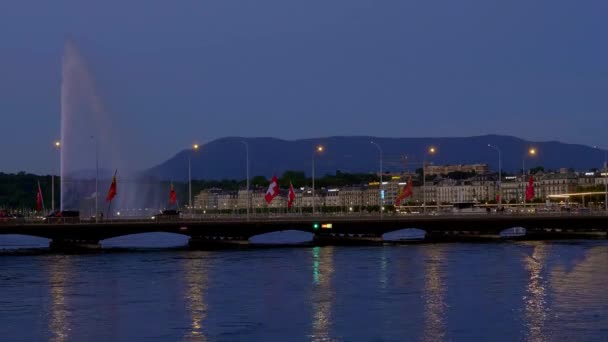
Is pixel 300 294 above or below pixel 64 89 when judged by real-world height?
Answer: below

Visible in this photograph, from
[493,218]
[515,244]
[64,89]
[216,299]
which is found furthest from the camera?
[493,218]

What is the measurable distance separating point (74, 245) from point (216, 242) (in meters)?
15.3

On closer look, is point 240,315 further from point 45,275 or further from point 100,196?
point 100,196

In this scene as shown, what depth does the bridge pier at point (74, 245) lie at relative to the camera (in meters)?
94.8

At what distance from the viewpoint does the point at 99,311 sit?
44031mm

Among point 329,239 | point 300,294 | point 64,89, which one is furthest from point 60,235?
point 300,294

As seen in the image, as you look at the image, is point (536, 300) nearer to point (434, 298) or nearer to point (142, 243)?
point (434, 298)

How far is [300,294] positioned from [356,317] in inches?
379

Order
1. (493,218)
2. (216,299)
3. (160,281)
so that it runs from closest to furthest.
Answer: (216,299)
(160,281)
(493,218)

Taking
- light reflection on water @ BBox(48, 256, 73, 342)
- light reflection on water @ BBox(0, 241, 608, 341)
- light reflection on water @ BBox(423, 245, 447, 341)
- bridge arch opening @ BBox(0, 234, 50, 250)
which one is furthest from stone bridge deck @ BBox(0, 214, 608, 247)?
light reflection on water @ BBox(423, 245, 447, 341)

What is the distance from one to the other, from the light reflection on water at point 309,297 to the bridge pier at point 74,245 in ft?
50.1

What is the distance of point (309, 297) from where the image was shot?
49.0 m

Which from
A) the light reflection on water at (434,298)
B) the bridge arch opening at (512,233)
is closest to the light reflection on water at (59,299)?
the light reflection on water at (434,298)

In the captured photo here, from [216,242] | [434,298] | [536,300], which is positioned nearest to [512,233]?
[216,242]
